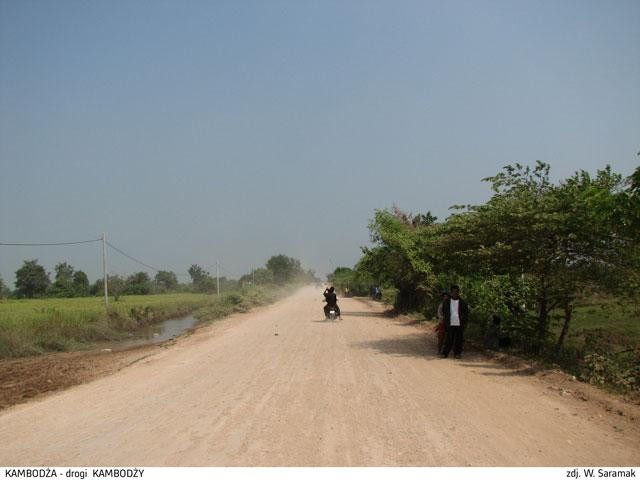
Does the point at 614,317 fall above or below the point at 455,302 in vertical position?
below

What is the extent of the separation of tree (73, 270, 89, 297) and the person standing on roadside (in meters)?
64.1

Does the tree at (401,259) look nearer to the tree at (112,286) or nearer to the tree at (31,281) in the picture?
the tree at (112,286)

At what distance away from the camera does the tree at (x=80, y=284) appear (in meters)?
67.0

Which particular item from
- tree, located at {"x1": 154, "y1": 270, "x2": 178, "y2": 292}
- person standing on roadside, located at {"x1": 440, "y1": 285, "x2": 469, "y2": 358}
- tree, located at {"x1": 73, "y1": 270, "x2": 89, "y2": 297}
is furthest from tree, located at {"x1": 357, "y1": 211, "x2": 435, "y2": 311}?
tree, located at {"x1": 154, "y1": 270, "x2": 178, "y2": 292}

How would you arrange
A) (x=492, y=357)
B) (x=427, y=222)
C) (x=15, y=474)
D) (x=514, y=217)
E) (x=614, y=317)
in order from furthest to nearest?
(x=427, y=222)
(x=614, y=317)
(x=492, y=357)
(x=514, y=217)
(x=15, y=474)

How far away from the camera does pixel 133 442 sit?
5773 mm

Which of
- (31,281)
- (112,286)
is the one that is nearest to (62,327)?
(112,286)

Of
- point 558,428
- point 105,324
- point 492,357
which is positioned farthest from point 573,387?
point 105,324

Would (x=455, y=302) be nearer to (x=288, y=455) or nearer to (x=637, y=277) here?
(x=637, y=277)

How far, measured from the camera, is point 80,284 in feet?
233

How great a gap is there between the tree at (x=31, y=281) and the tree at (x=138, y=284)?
10.4 m

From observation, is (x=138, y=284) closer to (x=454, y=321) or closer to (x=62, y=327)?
(x=62, y=327)

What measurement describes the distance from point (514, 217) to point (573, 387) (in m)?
3.76

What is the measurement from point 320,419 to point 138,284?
74.3m
